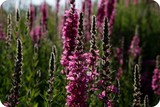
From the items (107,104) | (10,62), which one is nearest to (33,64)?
(10,62)

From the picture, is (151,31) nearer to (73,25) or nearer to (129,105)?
(129,105)

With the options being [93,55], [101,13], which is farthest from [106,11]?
[93,55]

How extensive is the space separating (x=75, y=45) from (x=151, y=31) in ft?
16.4

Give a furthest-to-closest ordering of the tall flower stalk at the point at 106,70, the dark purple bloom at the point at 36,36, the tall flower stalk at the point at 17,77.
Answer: the dark purple bloom at the point at 36,36
the tall flower stalk at the point at 17,77
the tall flower stalk at the point at 106,70

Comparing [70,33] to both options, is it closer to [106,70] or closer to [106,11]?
[106,70]

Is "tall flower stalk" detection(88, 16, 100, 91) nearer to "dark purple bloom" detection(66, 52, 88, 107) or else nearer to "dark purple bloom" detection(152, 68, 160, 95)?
"dark purple bloom" detection(66, 52, 88, 107)

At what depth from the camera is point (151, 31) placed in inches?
364

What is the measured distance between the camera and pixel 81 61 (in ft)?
13.3

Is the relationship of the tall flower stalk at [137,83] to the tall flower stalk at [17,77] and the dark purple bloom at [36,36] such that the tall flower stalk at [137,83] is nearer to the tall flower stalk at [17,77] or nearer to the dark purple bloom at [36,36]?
the tall flower stalk at [17,77]

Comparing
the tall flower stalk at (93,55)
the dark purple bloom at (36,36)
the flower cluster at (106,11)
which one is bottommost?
the tall flower stalk at (93,55)

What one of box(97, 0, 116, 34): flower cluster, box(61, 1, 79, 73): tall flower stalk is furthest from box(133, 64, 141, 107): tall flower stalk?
box(97, 0, 116, 34): flower cluster

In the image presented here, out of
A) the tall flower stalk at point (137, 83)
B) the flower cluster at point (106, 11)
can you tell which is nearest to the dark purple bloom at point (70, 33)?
the tall flower stalk at point (137, 83)

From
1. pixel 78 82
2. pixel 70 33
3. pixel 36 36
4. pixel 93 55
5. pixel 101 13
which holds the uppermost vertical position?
pixel 101 13

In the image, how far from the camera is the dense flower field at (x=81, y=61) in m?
4.16
